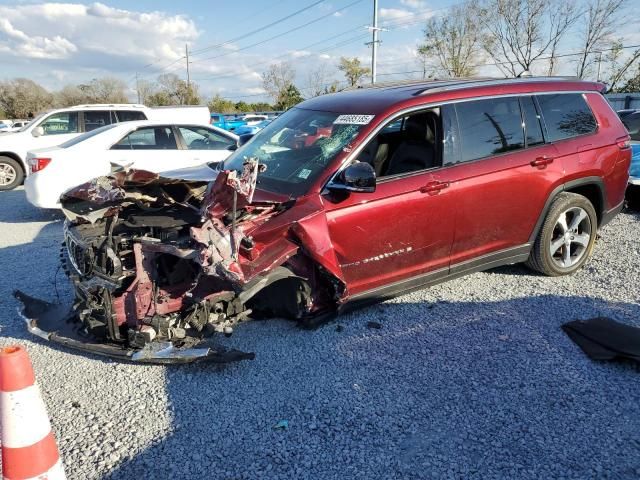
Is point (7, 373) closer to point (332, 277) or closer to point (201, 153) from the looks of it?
point (332, 277)

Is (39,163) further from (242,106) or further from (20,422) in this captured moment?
(242,106)

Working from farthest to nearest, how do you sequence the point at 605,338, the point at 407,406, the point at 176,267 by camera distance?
the point at 605,338
the point at 176,267
the point at 407,406

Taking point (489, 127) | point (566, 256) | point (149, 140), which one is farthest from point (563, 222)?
point (149, 140)

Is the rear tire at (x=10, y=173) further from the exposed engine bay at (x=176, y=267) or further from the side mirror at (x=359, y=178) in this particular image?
the side mirror at (x=359, y=178)

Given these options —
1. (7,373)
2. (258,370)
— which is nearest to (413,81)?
(258,370)

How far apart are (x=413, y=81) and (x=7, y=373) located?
429 centimetres

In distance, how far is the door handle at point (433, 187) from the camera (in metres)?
3.88

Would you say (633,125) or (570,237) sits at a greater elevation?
(633,125)

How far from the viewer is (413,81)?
16.1 ft

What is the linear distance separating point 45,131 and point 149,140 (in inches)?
173

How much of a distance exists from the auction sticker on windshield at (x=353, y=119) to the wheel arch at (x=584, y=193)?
6.52 ft

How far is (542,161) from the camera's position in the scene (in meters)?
4.45

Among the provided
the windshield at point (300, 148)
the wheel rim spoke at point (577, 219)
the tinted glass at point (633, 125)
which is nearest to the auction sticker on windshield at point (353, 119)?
the windshield at point (300, 148)

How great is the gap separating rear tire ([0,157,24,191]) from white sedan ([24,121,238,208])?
382 cm
